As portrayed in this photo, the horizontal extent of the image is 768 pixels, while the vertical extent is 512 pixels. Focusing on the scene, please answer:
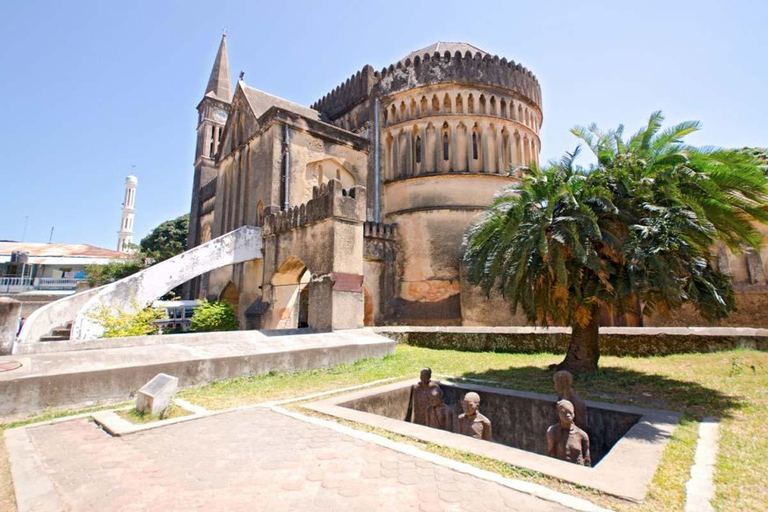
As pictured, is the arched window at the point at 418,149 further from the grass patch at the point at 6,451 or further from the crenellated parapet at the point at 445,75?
the grass patch at the point at 6,451

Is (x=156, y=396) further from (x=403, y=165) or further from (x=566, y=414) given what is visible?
(x=403, y=165)

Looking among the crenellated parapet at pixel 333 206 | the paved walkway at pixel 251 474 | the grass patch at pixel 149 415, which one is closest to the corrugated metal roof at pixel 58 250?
the crenellated parapet at pixel 333 206

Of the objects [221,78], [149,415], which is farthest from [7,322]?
[221,78]

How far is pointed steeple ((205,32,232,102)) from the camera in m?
36.4

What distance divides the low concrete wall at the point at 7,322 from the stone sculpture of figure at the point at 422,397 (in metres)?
6.41

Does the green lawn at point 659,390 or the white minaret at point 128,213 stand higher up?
the white minaret at point 128,213

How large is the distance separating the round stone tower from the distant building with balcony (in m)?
29.0

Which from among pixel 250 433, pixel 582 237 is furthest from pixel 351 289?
pixel 250 433

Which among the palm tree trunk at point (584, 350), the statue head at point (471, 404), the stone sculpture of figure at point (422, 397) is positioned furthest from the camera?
the palm tree trunk at point (584, 350)

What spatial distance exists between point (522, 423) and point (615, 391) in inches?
78.3

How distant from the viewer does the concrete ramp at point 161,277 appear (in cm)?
1094

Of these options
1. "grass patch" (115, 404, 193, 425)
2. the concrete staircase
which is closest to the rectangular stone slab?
"grass patch" (115, 404, 193, 425)

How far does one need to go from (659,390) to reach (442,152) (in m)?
16.3

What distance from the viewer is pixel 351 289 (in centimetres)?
1118
